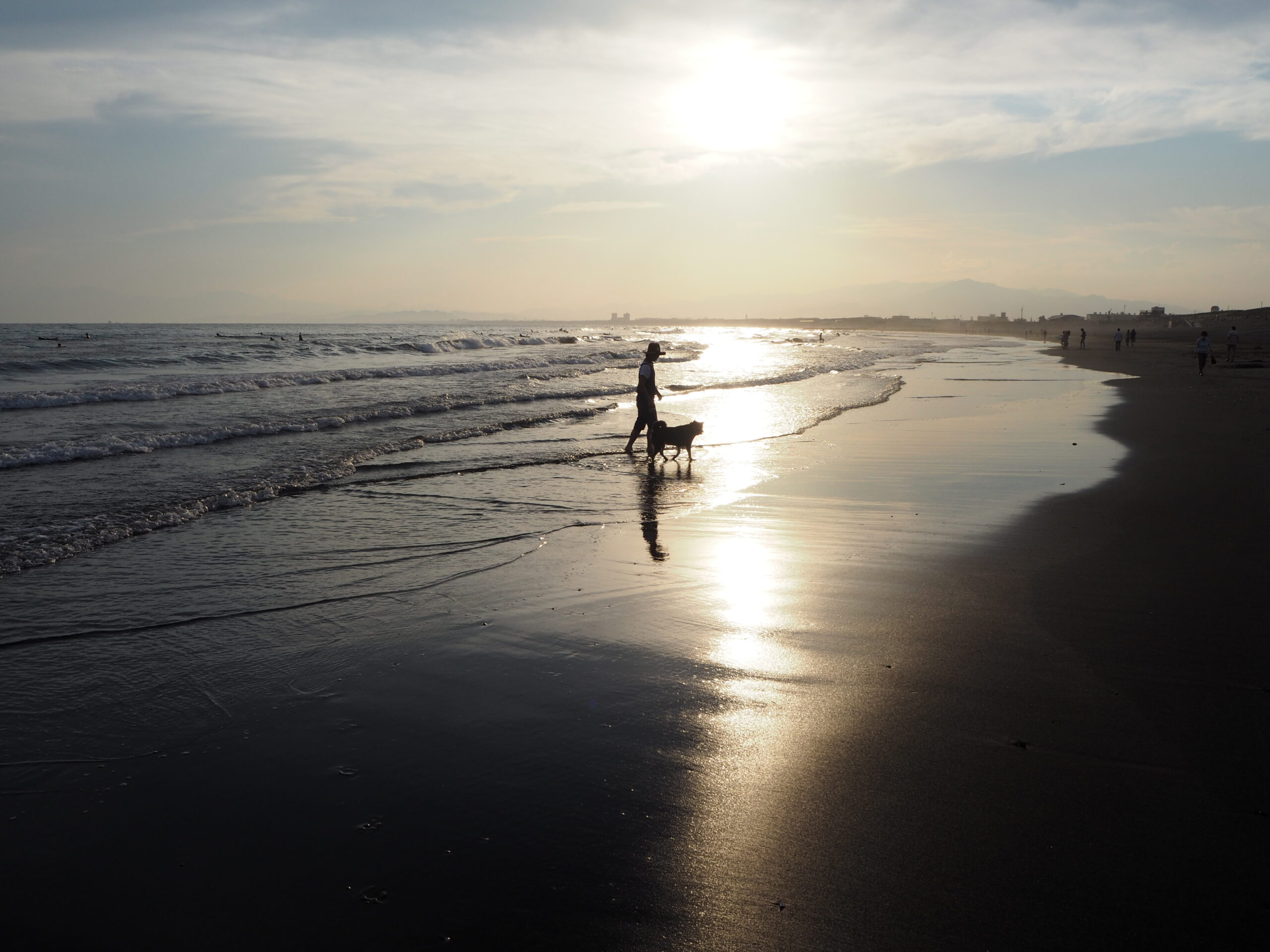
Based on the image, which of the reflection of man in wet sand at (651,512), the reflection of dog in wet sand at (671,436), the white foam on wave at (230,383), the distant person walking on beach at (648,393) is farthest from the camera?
the white foam on wave at (230,383)

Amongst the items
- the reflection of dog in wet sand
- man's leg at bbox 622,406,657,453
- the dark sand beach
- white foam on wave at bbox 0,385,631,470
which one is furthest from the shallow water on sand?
white foam on wave at bbox 0,385,631,470

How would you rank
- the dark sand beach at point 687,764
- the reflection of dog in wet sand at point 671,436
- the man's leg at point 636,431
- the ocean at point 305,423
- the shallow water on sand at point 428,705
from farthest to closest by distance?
1. the man's leg at point 636,431
2. the reflection of dog in wet sand at point 671,436
3. the ocean at point 305,423
4. the shallow water on sand at point 428,705
5. the dark sand beach at point 687,764

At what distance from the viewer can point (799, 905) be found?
278 cm

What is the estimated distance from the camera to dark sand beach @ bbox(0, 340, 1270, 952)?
9.07ft

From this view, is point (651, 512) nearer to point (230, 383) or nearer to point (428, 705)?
point (428, 705)

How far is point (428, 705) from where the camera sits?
14.4ft

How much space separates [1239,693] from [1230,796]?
1.24 meters

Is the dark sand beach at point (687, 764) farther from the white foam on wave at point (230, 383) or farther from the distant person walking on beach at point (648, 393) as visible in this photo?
the white foam on wave at point (230, 383)

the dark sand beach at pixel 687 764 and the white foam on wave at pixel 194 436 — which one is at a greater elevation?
the white foam on wave at pixel 194 436

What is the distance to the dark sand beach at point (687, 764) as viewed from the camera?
276 centimetres

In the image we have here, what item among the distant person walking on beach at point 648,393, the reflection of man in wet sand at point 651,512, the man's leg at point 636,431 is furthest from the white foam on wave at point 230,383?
the reflection of man in wet sand at point 651,512

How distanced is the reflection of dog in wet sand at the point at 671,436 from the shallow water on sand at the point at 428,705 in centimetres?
228

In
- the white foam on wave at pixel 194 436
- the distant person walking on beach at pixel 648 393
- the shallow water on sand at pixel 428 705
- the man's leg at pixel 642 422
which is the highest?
the distant person walking on beach at pixel 648 393

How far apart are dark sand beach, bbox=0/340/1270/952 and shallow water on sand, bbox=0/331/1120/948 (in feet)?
0.07
